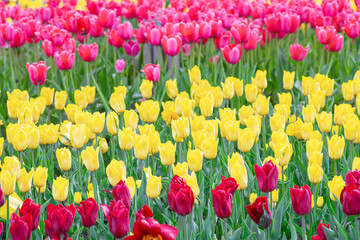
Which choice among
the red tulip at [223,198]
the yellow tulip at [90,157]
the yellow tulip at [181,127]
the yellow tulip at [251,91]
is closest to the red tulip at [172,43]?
the yellow tulip at [251,91]

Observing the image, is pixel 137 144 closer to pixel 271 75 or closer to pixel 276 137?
pixel 276 137

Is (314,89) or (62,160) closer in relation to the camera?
(62,160)

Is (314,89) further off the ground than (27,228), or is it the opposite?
(27,228)

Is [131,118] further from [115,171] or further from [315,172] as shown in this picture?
[315,172]

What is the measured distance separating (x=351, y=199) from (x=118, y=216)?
790mm

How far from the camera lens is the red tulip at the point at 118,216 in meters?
1.67

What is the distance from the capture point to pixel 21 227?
5.08 feet

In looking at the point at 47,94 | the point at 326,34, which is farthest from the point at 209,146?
the point at 326,34

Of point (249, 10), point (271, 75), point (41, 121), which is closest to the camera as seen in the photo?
point (41, 121)

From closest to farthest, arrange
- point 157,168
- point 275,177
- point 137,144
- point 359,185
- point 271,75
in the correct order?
point 359,185 < point 275,177 < point 137,144 < point 157,168 < point 271,75

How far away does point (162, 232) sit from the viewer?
4.98 ft

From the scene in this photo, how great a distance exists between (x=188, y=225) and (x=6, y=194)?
2.34 feet

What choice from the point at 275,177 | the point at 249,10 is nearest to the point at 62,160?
the point at 275,177

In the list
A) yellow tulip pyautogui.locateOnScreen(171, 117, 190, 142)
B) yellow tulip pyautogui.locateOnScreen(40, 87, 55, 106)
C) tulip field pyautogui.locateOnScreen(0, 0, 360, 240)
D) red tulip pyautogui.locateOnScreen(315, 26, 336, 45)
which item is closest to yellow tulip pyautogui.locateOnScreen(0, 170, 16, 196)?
tulip field pyautogui.locateOnScreen(0, 0, 360, 240)
